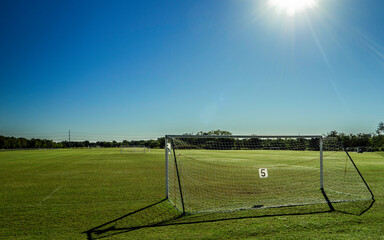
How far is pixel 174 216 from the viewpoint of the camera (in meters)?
5.47

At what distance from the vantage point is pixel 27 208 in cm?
620

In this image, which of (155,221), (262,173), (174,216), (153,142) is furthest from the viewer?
(153,142)

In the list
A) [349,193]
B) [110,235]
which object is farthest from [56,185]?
[349,193]

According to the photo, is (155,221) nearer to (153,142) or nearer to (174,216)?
(174,216)

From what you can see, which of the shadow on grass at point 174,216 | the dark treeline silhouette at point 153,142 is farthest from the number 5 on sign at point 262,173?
the dark treeline silhouette at point 153,142

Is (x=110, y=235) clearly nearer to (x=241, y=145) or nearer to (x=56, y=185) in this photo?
(x=56, y=185)

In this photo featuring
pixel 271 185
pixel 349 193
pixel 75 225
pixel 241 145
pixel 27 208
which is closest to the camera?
pixel 75 225

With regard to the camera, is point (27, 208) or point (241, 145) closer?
point (27, 208)

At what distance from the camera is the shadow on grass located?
4621 mm

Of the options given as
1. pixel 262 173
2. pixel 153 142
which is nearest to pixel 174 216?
pixel 262 173

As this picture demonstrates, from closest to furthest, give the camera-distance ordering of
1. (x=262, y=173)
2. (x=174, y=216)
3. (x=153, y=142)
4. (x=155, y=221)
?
(x=155, y=221) → (x=174, y=216) → (x=262, y=173) → (x=153, y=142)

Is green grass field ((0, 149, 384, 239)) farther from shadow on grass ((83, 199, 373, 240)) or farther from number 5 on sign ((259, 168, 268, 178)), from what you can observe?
number 5 on sign ((259, 168, 268, 178))

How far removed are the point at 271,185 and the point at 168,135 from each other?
5.04m

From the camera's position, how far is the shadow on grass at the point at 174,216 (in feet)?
15.2
